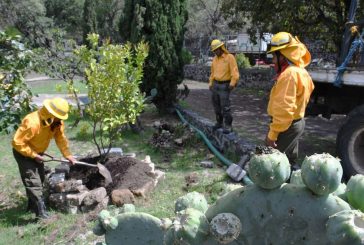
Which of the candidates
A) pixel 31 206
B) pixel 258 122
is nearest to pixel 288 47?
pixel 31 206

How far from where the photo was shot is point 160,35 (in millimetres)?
9859

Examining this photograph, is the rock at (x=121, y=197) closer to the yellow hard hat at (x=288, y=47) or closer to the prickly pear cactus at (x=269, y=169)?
the yellow hard hat at (x=288, y=47)

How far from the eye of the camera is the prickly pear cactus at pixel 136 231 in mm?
2088

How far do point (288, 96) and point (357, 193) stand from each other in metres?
2.61

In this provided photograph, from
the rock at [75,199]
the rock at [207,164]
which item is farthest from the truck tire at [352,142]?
the rock at [75,199]

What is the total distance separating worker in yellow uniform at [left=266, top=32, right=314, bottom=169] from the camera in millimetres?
4031

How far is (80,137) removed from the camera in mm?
8633

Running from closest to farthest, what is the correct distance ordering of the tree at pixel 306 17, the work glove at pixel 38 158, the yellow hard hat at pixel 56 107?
the yellow hard hat at pixel 56 107, the work glove at pixel 38 158, the tree at pixel 306 17

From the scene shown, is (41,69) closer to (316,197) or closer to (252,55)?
(316,197)

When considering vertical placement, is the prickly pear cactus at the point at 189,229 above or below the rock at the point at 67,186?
above

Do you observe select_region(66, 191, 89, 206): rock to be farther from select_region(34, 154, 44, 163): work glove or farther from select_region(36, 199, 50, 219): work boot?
select_region(34, 154, 44, 163): work glove

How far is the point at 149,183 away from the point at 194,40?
28073 mm

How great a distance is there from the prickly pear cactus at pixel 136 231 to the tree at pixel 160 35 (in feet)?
26.0

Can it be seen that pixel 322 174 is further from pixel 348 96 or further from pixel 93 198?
pixel 348 96
